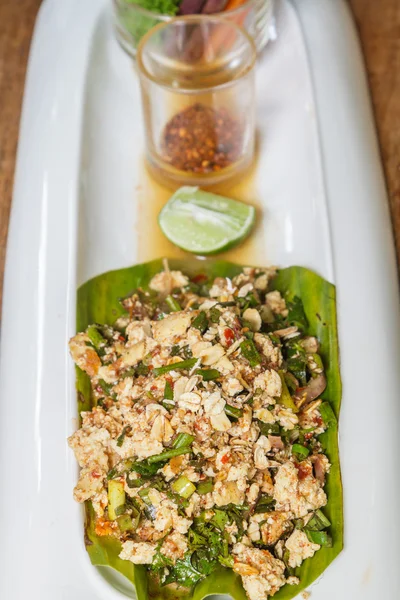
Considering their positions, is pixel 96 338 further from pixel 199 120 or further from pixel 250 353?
pixel 199 120

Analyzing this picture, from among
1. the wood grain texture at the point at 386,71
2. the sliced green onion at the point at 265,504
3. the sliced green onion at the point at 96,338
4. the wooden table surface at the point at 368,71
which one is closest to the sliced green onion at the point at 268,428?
the sliced green onion at the point at 265,504

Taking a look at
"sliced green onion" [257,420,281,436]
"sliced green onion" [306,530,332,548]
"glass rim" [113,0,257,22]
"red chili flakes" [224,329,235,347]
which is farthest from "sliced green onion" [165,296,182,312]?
"glass rim" [113,0,257,22]

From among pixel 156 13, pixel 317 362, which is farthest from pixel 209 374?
pixel 156 13

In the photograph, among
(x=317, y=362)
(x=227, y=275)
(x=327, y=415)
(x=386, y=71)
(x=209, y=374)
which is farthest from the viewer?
(x=386, y=71)

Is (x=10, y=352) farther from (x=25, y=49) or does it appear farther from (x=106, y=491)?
(x=25, y=49)

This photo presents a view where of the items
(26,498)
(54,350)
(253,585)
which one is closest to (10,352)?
(54,350)
